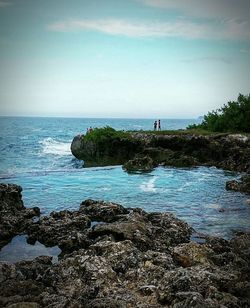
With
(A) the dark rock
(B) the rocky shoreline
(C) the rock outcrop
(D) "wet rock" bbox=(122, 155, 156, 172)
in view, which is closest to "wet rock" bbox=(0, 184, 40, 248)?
(B) the rocky shoreline

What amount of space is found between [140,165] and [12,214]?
755 inches

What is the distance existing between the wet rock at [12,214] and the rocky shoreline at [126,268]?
0.05m

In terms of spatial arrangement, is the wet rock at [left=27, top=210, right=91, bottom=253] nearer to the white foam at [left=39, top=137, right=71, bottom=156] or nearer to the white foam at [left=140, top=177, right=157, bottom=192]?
the white foam at [left=140, top=177, right=157, bottom=192]

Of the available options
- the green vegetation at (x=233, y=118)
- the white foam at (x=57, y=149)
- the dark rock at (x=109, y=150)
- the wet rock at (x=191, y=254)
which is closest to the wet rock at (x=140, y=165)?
the dark rock at (x=109, y=150)

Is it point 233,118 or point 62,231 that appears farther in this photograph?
point 233,118

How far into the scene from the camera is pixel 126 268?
11430mm

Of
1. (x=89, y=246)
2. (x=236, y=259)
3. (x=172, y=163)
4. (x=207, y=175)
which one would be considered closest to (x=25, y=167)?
(x=172, y=163)

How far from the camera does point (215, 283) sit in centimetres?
1011

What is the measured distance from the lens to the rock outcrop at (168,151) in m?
36.4

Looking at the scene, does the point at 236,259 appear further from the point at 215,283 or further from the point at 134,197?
the point at 134,197

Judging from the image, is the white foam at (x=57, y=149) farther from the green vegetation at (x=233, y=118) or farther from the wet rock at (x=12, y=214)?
the wet rock at (x=12, y=214)

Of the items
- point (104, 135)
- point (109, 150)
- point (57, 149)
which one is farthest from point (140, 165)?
point (57, 149)

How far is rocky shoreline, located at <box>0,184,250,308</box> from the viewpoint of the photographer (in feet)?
29.9

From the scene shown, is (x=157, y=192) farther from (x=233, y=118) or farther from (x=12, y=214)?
(x=233, y=118)
